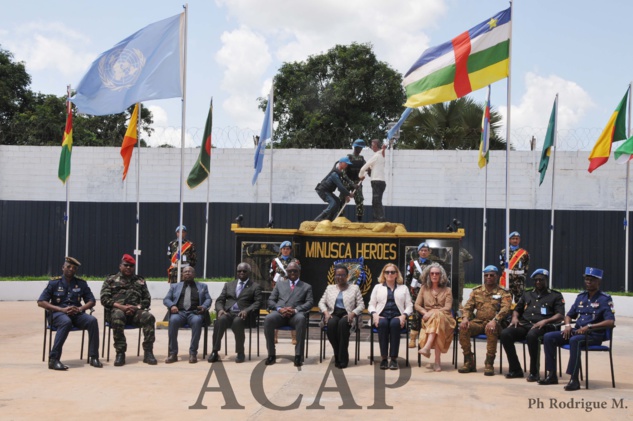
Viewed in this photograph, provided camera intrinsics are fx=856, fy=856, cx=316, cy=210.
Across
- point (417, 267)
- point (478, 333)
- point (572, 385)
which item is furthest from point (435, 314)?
point (417, 267)

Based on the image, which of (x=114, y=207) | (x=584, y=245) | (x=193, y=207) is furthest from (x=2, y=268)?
(x=584, y=245)

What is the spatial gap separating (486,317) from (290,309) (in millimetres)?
2452

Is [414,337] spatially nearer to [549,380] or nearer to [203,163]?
[549,380]

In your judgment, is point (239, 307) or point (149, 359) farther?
point (239, 307)

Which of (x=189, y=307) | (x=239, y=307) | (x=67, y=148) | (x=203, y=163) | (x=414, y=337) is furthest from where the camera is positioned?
(x=67, y=148)

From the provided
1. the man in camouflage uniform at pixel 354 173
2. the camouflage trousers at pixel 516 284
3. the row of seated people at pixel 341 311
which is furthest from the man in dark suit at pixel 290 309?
the camouflage trousers at pixel 516 284

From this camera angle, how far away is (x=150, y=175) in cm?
2267

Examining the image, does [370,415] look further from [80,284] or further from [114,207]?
[114,207]

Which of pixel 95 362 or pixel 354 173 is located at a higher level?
pixel 354 173

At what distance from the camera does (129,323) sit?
1086cm

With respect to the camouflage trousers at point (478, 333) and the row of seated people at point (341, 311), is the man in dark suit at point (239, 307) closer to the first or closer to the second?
the row of seated people at point (341, 311)

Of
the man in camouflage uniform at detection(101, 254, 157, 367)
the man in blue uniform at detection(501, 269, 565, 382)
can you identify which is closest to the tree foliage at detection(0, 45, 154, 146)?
the man in camouflage uniform at detection(101, 254, 157, 367)

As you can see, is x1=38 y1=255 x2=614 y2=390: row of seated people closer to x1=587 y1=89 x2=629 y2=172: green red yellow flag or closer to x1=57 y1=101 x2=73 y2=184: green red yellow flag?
x1=587 y1=89 x2=629 y2=172: green red yellow flag

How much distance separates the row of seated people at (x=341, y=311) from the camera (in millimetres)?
9938
